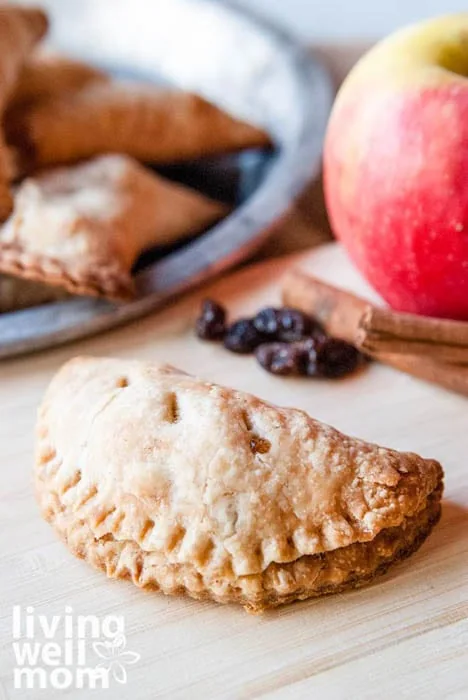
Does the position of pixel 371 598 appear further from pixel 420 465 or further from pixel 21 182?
pixel 21 182

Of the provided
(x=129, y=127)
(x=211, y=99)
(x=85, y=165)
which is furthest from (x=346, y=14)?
(x=85, y=165)

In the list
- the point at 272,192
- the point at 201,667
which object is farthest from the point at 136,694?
the point at 272,192

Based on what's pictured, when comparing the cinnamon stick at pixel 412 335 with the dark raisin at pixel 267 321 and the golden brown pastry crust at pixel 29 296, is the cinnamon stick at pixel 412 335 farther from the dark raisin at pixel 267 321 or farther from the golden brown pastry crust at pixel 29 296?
the golden brown pastry crust at pixel 29 296

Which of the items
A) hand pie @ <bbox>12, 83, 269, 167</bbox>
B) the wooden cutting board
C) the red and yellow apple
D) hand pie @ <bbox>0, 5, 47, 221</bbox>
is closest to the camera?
the wooden cutting board

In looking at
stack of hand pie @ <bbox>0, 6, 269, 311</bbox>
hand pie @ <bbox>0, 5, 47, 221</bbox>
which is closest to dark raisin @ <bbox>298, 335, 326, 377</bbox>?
stack of hand pie @ <bbox>0, 6, 269, 311</bbox>

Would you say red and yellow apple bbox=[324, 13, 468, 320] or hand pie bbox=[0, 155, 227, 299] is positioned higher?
red and yellow apple bbox=[324, 13, 468, 320]

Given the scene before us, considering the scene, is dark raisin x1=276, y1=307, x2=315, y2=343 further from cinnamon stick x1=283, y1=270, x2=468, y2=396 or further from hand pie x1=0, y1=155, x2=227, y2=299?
hand pie x1=0, y1=155, x2=227, y2=299

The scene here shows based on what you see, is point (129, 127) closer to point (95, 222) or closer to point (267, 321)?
point (95, 222)
